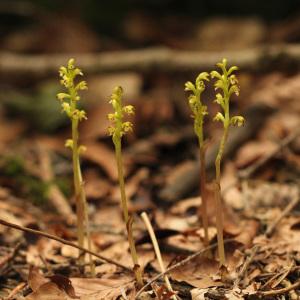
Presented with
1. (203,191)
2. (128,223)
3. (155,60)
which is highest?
(155,60)

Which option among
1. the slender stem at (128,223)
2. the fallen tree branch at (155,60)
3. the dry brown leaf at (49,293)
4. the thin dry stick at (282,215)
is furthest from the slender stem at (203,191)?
the fallen tree branch at (155,60)

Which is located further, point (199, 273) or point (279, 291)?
point (199, 273)

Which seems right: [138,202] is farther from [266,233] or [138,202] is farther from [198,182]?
[266,233]

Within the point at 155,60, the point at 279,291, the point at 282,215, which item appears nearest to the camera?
the point at 279,291

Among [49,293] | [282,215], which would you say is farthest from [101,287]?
[282,215]

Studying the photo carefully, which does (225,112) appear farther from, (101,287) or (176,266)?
(101,287)

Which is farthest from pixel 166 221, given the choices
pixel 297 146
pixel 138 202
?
pixel 297 146
